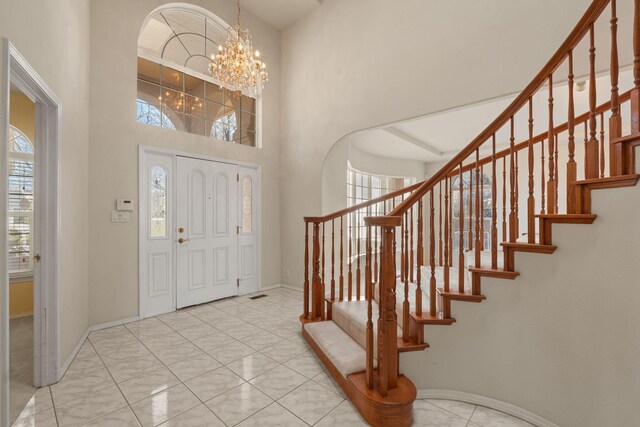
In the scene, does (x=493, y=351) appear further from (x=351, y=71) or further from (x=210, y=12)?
(x=210, y=12)

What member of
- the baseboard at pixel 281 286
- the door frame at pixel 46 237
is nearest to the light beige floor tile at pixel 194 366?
the door frame at pixel 46 237

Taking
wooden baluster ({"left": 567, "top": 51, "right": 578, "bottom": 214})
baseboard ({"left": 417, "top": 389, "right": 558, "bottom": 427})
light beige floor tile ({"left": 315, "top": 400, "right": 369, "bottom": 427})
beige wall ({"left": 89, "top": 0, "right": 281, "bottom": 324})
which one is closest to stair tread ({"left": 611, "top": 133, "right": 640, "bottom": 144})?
wooden baluster ({"left": 567, "top": 51, "right": 578, "bottom": 214})

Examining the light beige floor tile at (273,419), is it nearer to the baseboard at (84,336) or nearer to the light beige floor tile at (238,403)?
the light beige floor tile at (238,403)

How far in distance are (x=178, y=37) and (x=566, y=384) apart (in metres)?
5.74

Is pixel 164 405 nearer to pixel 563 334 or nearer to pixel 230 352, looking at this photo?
pixel 230 352

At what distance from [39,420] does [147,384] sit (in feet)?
2.02

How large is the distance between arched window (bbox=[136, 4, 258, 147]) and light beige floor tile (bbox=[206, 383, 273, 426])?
11.0 ft

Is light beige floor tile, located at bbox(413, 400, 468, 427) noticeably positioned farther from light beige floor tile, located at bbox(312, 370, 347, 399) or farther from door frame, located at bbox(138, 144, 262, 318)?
door frame, located at bbox(138, 144, 262, 318)

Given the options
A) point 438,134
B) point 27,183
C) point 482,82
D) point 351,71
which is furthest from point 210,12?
point 438,134

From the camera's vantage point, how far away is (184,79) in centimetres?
438

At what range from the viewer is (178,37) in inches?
172

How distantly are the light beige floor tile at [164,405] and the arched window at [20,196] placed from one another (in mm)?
2330

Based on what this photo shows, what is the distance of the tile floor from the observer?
1.92 m

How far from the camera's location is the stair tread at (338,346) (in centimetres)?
219
